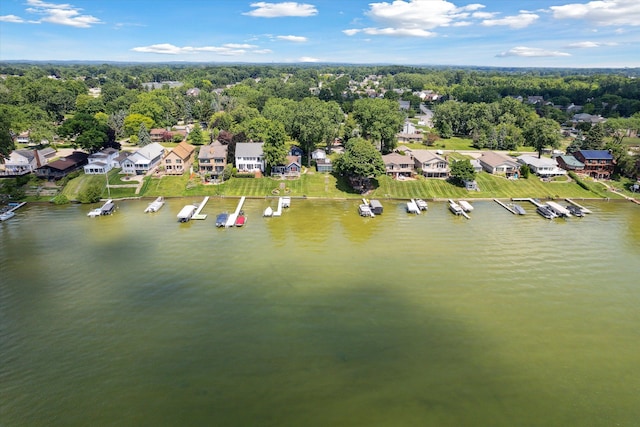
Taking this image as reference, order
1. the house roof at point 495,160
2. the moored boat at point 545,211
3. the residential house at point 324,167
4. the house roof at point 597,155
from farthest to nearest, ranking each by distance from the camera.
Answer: the residential house at point 324,167, the house roof at point 597,155, the house roof at point 495,160, the moored boat at point 545,211

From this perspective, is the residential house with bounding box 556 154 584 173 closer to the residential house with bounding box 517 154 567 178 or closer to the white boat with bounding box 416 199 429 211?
the residential house with bounding box 517 154 567 178

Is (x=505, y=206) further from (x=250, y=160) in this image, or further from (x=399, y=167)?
(x=250, y=160)

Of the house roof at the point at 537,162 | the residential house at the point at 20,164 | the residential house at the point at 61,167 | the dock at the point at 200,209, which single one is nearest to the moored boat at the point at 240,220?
the dock at the point at 200,209

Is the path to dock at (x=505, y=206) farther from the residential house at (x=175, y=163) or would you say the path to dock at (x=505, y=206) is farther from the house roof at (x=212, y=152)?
the residential house at (x=175, y=163)

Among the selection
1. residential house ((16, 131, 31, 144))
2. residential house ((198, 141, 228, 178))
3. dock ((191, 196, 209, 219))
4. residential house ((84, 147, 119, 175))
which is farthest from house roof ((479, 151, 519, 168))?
residential house ((16, 131, 31, 144))

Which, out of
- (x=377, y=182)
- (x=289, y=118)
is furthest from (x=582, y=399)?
(x=289, y=118)

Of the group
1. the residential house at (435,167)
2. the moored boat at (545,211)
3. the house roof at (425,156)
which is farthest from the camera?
the house roof at (425,156)
